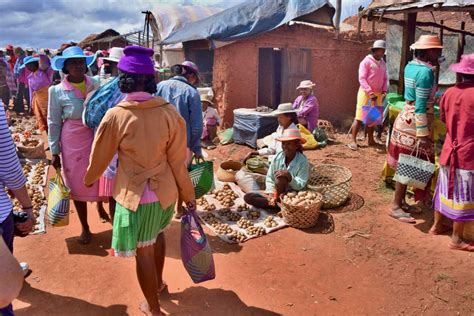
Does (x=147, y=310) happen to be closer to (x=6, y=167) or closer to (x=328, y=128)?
(x=6, y=167)

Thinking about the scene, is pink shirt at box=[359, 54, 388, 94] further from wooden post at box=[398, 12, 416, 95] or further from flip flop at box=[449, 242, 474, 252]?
flip flop at box=[449, 242, 474, 252]

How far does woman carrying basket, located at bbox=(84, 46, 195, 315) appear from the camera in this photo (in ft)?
8.25

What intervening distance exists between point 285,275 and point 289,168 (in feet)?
4.87

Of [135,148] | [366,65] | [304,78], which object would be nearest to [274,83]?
[304,78]

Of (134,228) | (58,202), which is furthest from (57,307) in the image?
(134,228)

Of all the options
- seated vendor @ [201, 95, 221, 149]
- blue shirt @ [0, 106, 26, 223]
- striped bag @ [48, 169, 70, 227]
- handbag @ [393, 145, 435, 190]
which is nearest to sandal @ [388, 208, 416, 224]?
handbag @ [393, 145, 435, 190]

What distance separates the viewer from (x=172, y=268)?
3818 millimetres

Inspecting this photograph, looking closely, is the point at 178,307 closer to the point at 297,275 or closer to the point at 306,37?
the point at 297,275

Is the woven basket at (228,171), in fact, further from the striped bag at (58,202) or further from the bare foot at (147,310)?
the bare foot at (147,310)

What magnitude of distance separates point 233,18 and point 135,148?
25.4ft

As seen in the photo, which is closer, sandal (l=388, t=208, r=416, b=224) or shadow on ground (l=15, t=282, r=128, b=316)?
shadow on ground (l=15, t=282, r=128, b=316)

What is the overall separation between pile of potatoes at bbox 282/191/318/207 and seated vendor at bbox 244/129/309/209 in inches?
5.2

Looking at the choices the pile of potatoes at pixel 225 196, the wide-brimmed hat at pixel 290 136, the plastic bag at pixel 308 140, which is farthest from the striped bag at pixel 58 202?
the plastic bag at pixel 308 140

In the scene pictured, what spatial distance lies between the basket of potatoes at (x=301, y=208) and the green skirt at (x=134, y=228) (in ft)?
7.03
